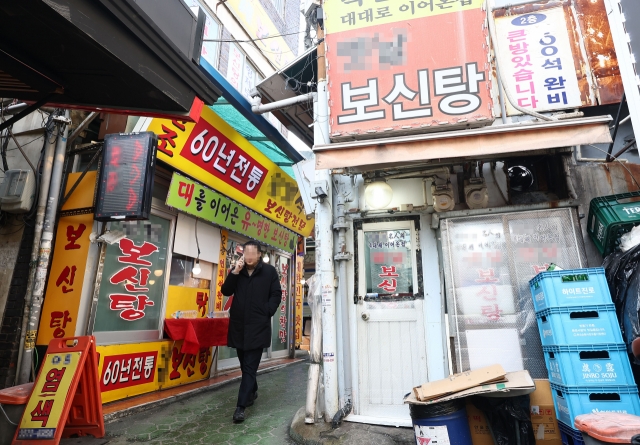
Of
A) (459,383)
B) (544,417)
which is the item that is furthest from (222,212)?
(544,417)

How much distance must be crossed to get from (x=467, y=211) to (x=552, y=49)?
116 inches

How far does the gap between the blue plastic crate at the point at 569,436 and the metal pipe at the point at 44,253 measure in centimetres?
666

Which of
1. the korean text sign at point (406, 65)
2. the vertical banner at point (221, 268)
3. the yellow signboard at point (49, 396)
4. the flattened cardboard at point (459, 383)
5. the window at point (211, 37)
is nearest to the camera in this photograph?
the flattened cardboard at point (459, 383)

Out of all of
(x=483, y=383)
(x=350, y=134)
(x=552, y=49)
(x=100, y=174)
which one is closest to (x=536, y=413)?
(x=483, y=383)

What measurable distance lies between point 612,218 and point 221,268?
730 centimetres

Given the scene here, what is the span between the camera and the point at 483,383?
3498mm

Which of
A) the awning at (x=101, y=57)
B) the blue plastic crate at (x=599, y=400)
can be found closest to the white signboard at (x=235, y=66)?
the awning at (x=101, y=57)

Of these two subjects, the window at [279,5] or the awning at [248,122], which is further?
the window at [279,5]

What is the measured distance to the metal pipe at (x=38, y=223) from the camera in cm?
510

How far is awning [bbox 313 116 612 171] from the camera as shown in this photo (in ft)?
12.9

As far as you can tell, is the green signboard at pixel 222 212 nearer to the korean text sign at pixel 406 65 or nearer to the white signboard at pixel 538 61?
the korean text sign at pixel 406 65

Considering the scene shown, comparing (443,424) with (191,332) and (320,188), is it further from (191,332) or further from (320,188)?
(191,332)

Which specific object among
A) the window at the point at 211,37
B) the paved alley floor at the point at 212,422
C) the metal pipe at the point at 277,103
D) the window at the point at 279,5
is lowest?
the paved alley floor at the point at 212,422

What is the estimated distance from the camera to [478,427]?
3689mm
